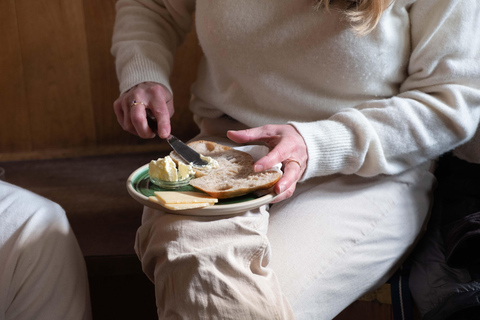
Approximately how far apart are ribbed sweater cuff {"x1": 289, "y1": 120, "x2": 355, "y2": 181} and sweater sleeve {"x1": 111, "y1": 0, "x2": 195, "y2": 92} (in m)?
0.34

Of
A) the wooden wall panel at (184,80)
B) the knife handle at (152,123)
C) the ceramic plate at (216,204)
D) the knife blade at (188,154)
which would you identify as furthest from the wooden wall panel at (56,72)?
the ceramic plate at (216,204)

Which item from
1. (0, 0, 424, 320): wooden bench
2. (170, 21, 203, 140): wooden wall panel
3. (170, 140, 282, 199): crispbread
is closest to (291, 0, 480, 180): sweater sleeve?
(170, 140, 282, 199): crispbread

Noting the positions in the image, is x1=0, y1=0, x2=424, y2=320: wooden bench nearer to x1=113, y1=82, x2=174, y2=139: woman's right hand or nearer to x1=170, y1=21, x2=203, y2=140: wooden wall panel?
x1=170, y1=21, x2=203, y2=140: wooden wall panel

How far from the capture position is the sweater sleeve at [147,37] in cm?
94

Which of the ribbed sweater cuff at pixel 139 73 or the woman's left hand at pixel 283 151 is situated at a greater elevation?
the ribbed sweater cuff at pixel 139 73

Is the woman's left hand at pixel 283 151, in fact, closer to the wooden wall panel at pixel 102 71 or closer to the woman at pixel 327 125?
the woman at pixel 327 125

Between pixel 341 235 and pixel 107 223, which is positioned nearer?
pixel 341 235

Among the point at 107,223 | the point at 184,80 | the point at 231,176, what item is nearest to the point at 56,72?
the point at 184,80

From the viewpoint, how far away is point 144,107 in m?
0.86

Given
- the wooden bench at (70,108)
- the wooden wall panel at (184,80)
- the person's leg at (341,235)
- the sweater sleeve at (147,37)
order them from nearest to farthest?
1. the person's leg at (341,235)
2. the sweater sleeve at (147,37)
3. the wooden bench at (70,108)
4. the wooden wall panel at (184,80)

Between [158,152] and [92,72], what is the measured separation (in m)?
0.31

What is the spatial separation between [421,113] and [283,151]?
262 millimetres

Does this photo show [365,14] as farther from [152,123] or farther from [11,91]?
[11,91]

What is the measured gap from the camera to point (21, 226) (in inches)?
30.5
